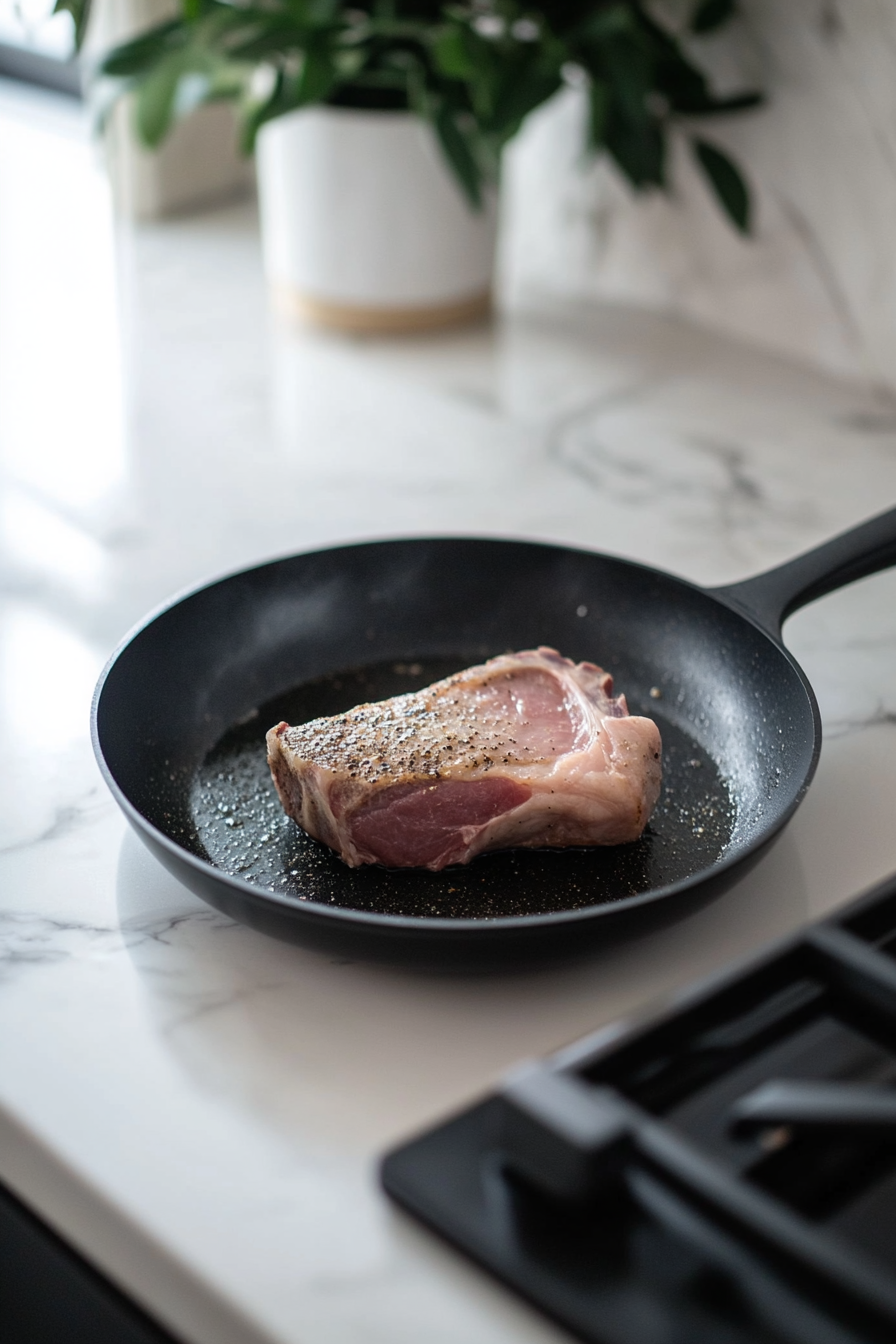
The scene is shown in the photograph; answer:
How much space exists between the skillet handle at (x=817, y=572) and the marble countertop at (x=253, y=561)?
10cm

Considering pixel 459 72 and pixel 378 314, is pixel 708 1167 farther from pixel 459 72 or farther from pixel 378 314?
pixel 378 314

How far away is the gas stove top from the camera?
493 mm

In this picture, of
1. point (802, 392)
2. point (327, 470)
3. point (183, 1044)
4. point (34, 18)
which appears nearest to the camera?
point (183, 1044)

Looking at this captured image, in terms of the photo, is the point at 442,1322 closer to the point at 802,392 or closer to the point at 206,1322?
the point at 206,1322

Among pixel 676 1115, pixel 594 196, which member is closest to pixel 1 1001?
pixel 676 1115

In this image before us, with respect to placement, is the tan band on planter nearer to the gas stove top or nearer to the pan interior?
the pan interior

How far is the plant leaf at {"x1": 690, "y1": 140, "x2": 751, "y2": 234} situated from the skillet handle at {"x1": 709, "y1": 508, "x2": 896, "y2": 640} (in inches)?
24.5

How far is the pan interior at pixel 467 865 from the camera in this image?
759mm

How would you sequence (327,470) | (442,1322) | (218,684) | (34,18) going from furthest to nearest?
(327,470) < (34,18) < (218,684) < (442,1322)

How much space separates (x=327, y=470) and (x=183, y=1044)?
73 cm

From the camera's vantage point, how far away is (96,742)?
765 millimetres

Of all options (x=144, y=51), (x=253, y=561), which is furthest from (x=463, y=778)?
(x=144, y=51)

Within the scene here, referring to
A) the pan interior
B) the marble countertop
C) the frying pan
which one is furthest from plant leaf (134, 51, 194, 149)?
the pan interior

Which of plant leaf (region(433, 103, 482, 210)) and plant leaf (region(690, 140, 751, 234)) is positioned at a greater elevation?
plant leaf (region(433, 103, 482, 210))
